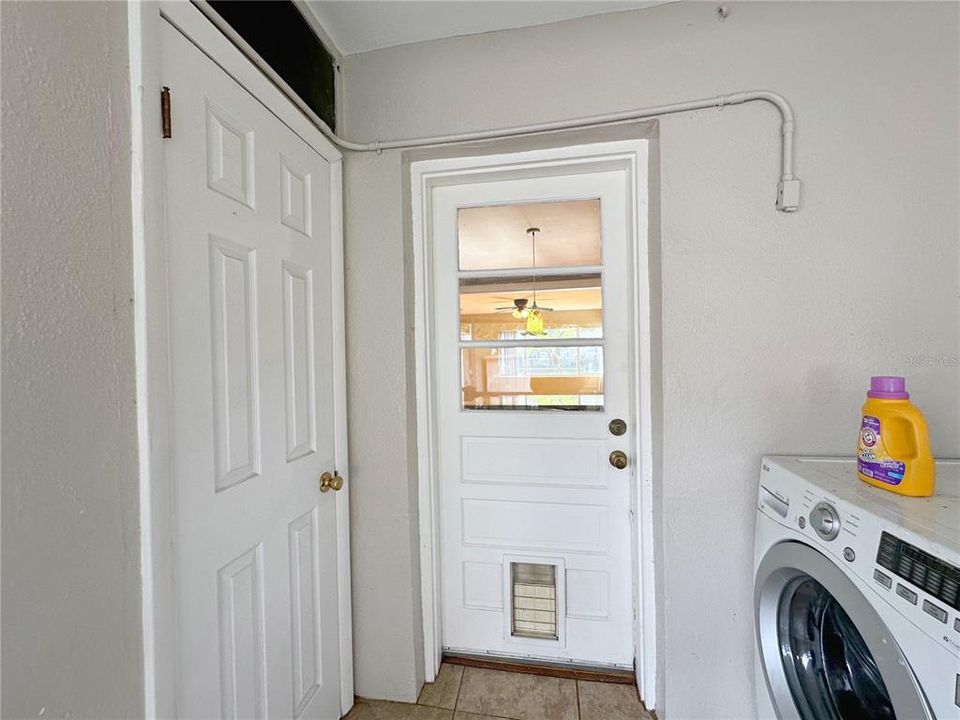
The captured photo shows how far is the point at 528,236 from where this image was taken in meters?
1.49

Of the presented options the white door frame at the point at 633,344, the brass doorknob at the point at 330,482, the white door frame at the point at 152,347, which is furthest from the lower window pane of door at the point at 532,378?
the white door frame at the point at 152,347

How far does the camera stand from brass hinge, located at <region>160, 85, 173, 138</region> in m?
0.75

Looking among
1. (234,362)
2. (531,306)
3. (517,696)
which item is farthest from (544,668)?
(234,362)

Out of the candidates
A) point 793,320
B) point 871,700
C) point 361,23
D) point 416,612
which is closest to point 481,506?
point 416,612

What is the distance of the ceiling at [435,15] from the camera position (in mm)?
1209

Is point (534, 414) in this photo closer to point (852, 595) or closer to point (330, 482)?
point (330, 482)

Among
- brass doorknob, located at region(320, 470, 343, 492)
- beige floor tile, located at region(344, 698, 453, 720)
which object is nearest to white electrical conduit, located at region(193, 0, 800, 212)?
brass doorknob, located at region(320, 470, 343, 492)

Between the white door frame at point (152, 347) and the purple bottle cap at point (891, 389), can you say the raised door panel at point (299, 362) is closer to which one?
the white door frame at point (152, 347)

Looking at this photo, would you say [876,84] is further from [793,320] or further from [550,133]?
[550,133]

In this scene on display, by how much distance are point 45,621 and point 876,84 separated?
2216 millimetres

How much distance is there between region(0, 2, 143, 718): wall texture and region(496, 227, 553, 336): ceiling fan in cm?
112

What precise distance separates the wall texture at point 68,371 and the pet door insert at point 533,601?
1.18m

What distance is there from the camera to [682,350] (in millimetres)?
1223

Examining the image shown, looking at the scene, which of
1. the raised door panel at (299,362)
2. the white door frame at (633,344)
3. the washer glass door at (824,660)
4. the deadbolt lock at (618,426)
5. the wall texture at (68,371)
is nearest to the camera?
the wall texture at (68,371)
